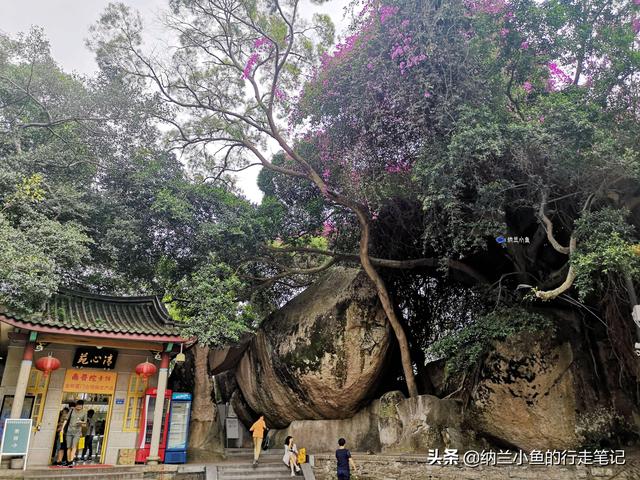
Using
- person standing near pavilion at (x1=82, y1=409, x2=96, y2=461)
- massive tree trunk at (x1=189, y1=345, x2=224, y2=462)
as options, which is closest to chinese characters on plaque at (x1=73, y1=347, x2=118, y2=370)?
person standing near pavilion at (x1=82, y1=409, x2=96, y2=461)

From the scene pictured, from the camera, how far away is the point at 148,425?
9.88m

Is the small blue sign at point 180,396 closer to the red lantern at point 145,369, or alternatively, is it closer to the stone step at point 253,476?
the red lantern at point 145,369

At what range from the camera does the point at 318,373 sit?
435 inches

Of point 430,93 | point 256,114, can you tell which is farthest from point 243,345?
point 430,93

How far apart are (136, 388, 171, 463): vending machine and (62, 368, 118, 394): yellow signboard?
965mm

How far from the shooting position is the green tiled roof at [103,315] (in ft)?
29.0

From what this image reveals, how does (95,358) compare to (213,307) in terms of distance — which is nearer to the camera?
(213,307)

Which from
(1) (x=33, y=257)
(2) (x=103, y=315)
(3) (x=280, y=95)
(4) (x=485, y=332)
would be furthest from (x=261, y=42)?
(4) (x=485, y=332)

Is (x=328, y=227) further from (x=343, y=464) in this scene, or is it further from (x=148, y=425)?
(x=148, y=425)

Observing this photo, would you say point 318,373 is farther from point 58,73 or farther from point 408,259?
point 58,73

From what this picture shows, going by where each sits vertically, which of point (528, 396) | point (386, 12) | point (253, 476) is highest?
point (386, 12)

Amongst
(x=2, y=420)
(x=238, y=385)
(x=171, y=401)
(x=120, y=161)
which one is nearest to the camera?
(x=2, y=420)

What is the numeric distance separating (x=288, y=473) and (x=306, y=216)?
21.1 ft

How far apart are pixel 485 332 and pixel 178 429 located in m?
7.11
